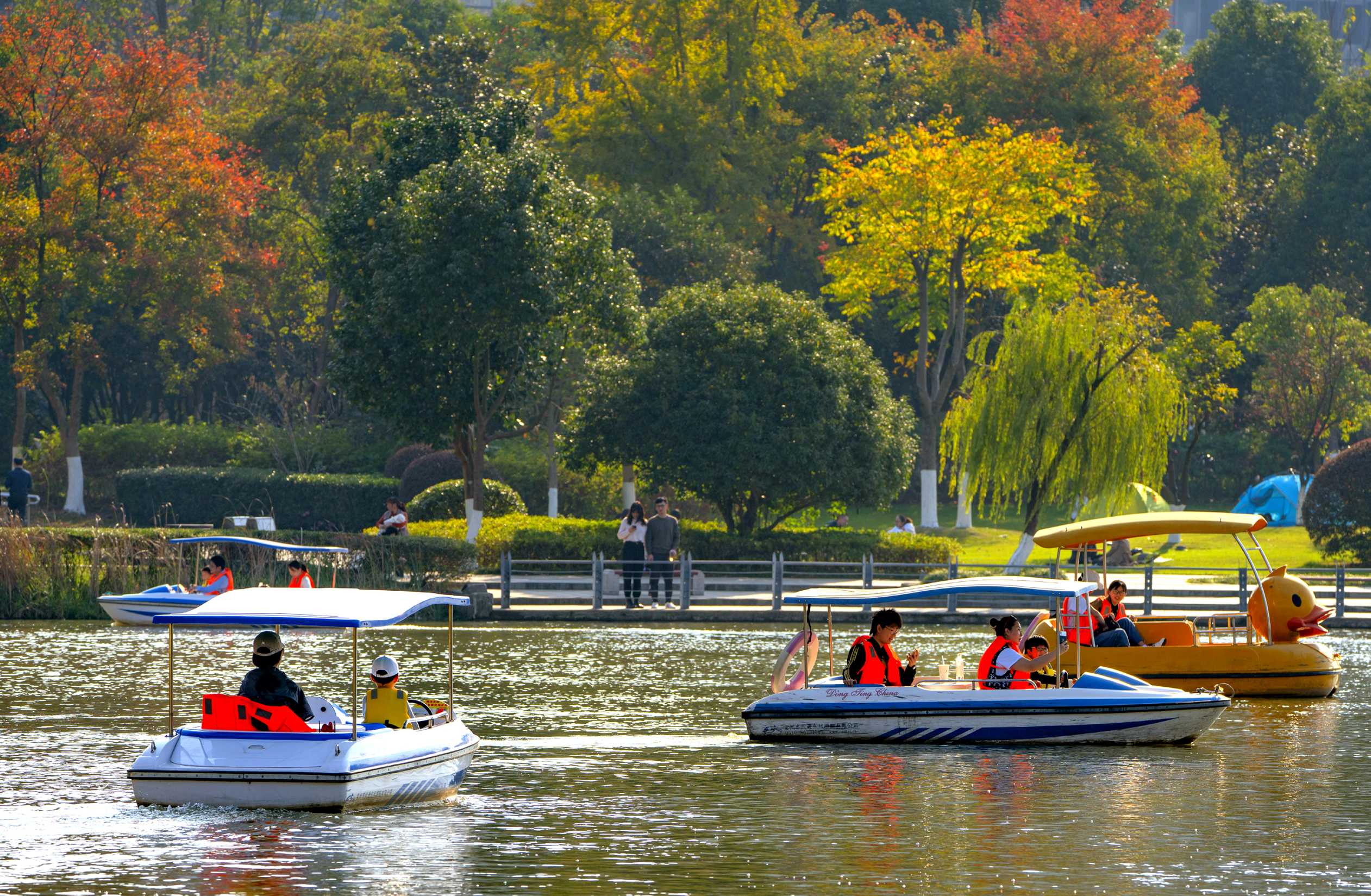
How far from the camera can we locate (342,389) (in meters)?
46.5

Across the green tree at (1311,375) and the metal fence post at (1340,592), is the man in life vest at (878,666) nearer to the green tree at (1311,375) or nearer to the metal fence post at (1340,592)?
the metal fence post at (1340,592)

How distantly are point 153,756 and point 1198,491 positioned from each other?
59978 millimetres

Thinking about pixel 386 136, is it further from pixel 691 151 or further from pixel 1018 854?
pixel 1018 854

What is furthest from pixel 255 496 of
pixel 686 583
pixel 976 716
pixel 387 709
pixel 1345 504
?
pixel 387 709

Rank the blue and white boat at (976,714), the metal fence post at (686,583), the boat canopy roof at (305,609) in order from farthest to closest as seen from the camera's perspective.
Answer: the metal fence post at (686,583) → the blue and white boat at (976,714) → the boat canopy roof at (305,609)

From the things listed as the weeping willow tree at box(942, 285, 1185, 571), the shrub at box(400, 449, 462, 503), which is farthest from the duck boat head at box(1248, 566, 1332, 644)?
the shrub at box(400, 449, 462, 503)

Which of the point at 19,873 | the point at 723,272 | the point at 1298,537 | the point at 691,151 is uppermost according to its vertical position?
the point at 691,151

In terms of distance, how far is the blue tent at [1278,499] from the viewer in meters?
62.6

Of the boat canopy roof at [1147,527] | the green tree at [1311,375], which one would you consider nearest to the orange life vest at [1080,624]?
the boat canopy roof at [1147,527]

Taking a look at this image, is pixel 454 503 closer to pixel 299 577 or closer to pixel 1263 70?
pixel 299 577

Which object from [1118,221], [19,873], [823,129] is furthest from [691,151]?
[19,873]

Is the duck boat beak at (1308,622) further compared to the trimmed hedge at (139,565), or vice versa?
the trimmed hedge at (139,565)

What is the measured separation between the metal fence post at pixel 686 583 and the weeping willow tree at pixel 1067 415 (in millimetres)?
9546

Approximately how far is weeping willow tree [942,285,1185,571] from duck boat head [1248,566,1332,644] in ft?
51.1
